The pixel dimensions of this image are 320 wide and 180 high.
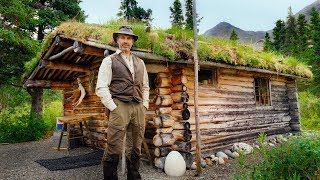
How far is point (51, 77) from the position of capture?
999 centimetres

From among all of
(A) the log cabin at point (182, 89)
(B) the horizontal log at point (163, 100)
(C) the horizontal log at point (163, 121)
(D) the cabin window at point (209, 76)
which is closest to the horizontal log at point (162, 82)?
(A) the log cabin at point (182, 89)

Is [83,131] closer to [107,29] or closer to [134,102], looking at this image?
[107,29]

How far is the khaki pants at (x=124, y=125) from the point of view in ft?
14.8

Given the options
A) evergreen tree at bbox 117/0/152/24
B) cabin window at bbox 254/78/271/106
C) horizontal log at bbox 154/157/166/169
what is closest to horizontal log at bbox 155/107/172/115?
horizontal log at bbox 154/157/166/169

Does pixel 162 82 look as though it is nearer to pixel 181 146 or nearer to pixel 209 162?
pixel 181 146

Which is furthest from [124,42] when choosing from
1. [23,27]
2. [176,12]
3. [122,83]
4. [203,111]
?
[176,12]

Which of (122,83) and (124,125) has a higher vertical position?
(122,83)

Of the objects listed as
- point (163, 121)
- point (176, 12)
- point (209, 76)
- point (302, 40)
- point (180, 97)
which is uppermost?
point (176, 12)

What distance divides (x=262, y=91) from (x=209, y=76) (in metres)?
3.04

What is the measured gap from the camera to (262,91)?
10250 millimetres

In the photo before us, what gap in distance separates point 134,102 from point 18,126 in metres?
10.4

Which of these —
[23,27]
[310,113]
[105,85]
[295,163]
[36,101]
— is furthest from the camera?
[310,113]

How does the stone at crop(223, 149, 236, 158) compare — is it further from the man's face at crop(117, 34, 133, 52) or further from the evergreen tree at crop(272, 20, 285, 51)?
the evergreen tree at crop(272, 20, 285, 51)

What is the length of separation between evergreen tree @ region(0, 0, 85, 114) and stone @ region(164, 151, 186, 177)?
7.06 m
